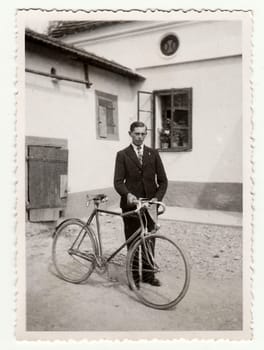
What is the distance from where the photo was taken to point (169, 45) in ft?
23.8

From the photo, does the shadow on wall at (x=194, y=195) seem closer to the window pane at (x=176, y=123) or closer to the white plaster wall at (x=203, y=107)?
the white plaster wall at (x=203, y=107)

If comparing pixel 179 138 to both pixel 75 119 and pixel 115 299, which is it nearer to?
pixel 75 119

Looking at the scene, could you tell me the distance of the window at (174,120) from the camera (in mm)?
7191

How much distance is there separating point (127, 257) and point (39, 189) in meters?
1.87

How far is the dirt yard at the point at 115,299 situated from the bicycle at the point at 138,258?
101mm

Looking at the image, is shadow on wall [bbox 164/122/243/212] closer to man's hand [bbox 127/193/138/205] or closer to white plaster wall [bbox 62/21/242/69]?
white plaster wall [bbox 62/21/242/69]

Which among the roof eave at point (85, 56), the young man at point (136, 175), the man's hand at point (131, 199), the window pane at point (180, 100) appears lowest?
the man's hand at point (131, 199)

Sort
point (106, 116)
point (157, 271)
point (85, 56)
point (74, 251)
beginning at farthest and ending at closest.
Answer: point (106, 116) → point (85, 56) → point (74, 251) → point (157, 271)

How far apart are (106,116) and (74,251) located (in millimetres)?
3055

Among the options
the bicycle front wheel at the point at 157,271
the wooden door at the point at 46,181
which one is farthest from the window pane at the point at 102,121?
the bicycle front wheel at the point at 157,271

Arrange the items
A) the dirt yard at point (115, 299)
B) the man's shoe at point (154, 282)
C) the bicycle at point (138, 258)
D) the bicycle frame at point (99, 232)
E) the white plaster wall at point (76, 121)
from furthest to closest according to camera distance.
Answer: the white plaster wall at point (76, 121), the man's shoe at point (154, 282), the bicycle frame at point (99, 232), the bicycle at point (138, 258), the dirt yard at point (115, 299)

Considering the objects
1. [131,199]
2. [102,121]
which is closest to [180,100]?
[102,121]

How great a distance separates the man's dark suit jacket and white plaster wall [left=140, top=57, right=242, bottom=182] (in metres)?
2.03

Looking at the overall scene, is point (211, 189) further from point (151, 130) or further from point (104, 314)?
point (104, 314)
